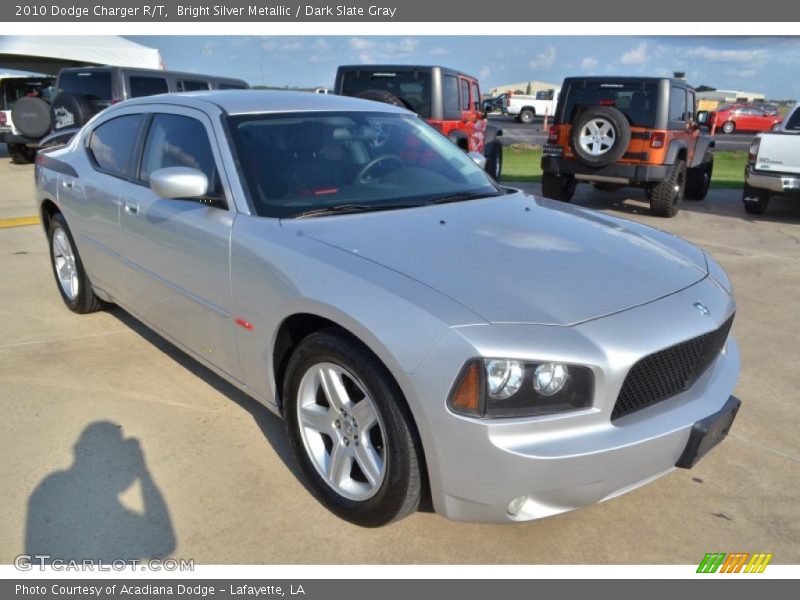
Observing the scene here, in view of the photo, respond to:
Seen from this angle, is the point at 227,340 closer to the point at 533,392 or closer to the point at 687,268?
the point at 533,392

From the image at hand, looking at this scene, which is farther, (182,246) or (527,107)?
(527,107)

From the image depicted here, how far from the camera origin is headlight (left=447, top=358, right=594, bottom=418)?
79.6 inches

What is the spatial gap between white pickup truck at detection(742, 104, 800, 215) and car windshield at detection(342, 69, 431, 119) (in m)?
4.93

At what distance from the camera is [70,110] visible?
11242mm

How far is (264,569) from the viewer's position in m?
2.37

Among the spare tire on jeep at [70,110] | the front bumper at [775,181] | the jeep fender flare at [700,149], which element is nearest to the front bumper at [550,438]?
the front bumper at [775,181]

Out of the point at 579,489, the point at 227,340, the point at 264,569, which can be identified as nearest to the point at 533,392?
the point at 579,489

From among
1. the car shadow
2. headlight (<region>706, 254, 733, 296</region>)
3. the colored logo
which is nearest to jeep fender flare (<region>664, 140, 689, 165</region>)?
headlight (<region>706, 254, 733, 296</region>)

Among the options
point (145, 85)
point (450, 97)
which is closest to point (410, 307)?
point (450, 97)

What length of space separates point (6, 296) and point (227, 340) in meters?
3.42

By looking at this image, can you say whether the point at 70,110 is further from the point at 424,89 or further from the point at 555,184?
the point at 555,184

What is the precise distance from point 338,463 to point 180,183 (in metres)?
1.43

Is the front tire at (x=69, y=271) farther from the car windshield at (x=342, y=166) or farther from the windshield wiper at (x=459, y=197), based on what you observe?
the windshield wiper at (x=459, y=197)
